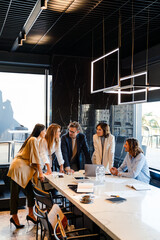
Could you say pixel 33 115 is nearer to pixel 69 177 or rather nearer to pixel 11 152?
pixel 11 152

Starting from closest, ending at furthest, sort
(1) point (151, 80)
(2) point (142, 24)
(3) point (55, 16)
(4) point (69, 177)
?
1. (4) point (69, 177)
2. (3) point (55, 16)
3. (2) point (142, 24)
4. (1) point (151, 80)

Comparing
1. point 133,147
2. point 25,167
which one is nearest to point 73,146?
point 25,167

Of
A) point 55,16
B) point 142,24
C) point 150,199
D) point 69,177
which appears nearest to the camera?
point 150,199

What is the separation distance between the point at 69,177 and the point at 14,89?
3.50 metres

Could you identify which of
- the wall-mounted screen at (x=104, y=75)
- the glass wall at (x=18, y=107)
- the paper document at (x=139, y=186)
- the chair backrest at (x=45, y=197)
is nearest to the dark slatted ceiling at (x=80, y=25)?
the wall-mounted screen at (x=104, y=75)

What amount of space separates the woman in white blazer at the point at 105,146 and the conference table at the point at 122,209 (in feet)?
3.76

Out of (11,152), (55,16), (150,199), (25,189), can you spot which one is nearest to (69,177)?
(25,189)

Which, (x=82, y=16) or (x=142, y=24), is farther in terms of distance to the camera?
(x=142, y=24)

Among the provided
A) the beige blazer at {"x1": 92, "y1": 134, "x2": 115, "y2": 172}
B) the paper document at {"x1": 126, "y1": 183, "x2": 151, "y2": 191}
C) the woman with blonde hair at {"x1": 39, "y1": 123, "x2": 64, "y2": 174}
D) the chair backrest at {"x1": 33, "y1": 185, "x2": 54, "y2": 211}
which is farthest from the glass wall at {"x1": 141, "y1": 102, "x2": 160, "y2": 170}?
the chair backrest at {"x1": 33, "y1": 185, "x2": 54, "y2": 211}

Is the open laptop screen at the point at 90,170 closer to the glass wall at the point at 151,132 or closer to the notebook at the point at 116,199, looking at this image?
the notebook at the point at 116,199

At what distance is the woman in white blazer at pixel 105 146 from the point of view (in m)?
5.12

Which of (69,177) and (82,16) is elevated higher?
(82,16)

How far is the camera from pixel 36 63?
7.00 metres

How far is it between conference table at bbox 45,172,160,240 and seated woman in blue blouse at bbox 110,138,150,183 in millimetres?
234
